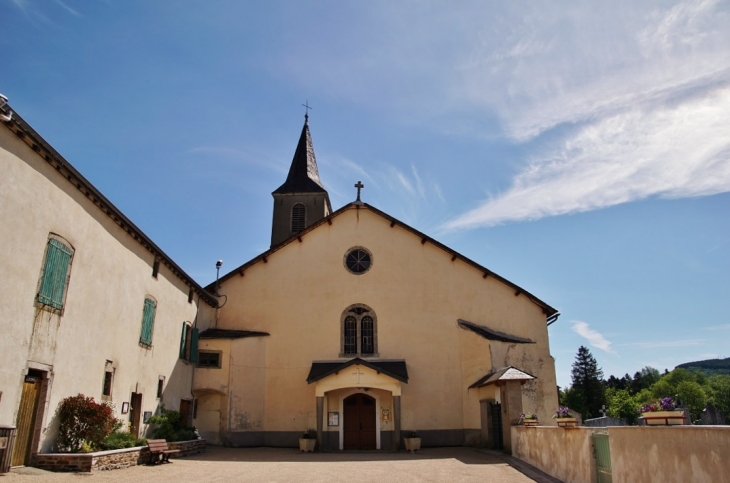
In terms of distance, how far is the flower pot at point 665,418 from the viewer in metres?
7.52

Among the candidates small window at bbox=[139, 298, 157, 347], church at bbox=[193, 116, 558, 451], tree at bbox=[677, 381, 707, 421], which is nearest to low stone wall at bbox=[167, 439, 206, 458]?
small window at bbox=[139, 298, 157, 347]

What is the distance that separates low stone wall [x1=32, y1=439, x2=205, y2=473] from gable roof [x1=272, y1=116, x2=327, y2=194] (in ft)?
67.1

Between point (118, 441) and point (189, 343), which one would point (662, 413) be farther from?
point (189, 343)

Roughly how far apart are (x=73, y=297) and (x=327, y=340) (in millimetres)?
12007

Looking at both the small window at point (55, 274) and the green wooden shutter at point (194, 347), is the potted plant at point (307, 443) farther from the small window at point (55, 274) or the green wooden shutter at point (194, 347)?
the small window at point (55, 274)

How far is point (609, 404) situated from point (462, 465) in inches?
2932

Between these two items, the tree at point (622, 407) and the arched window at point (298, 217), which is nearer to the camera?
the arched window at point (298, 217)

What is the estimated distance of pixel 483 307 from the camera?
2434 cm

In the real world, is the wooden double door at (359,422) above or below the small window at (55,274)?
below

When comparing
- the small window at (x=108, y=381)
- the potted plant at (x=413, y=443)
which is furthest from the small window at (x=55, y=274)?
the potted plant at (x=413, y=443)

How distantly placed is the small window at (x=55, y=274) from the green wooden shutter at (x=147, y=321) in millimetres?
4558

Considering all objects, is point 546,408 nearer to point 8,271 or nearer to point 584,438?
point 584,438

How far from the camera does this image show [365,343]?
23922 millimetres

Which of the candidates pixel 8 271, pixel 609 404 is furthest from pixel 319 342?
pixel 609 404
